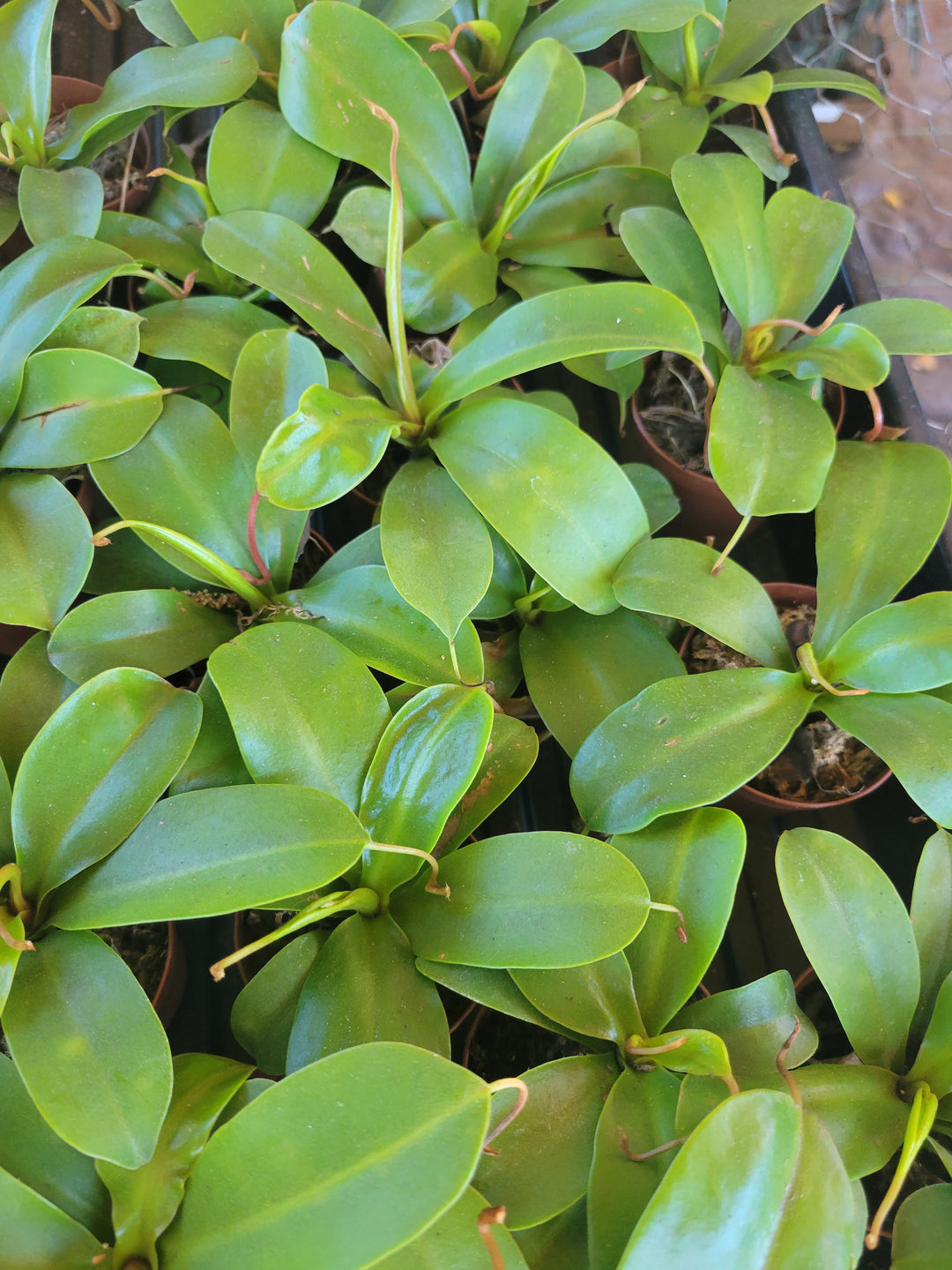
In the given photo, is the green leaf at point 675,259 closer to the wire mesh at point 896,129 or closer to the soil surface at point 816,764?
the soil surface at point 816,764

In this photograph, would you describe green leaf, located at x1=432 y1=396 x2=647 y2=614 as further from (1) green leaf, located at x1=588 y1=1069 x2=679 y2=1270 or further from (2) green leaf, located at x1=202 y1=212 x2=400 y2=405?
(1) green leaf, located at x1=588 y1=1069 x2=679 y2=1270

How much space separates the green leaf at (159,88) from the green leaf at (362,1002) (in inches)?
31.9

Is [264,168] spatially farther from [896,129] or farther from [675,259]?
[896,129]

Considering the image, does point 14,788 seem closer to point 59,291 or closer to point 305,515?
point 305,515

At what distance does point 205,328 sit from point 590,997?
0.69 metres

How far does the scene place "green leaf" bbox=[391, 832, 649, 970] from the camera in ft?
1.76

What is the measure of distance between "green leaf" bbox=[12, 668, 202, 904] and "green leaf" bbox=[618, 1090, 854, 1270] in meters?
0.40

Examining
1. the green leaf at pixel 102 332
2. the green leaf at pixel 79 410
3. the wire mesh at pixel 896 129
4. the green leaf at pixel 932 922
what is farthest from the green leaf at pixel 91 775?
the wire mesh at pixel 896 129

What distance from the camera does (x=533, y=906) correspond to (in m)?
0.56

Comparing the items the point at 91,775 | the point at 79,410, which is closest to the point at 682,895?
the point at 91,775

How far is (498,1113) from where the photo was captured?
531 millimetres

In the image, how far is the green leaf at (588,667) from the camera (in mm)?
706

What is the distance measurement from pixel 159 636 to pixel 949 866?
2.21 ft

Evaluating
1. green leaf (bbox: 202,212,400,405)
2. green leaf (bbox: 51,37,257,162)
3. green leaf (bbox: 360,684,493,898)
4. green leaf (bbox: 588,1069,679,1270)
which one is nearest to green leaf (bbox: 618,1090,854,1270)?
green leaf (bbox: 588,1069,679,1270)
